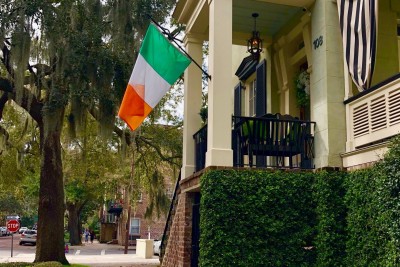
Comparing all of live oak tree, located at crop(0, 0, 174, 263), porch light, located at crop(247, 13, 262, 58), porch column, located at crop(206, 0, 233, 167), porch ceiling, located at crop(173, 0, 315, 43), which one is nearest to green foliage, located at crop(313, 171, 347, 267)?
porch column, located at crop(206, 0, 233, 167)

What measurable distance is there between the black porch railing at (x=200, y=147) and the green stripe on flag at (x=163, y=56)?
1.28 m

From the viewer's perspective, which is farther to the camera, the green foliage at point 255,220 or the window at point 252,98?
the window at point 252,98

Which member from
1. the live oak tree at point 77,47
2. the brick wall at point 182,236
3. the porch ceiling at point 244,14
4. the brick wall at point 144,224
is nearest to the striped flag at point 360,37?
the porch ceiling at point 244,14

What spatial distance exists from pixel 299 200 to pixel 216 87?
2135 mm

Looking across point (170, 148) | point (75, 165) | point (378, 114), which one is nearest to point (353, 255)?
point (378, 114)

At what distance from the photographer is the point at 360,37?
6984mm

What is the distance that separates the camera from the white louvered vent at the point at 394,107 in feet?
21.0

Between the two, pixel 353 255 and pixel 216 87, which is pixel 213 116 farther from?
pixel 353 255

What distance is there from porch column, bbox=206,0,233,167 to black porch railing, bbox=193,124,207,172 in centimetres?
126

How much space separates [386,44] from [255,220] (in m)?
4.26

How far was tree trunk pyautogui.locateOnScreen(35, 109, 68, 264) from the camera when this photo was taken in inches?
587

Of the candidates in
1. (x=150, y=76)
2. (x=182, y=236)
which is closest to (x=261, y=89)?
(x=150, y=76)

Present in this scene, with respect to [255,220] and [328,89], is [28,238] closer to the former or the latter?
[255,220]

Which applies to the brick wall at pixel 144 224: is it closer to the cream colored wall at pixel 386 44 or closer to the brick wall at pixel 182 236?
the brick wall at pixel 182 236
